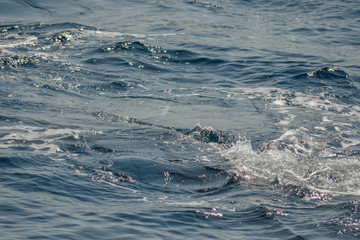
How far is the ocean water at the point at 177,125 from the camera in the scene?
6.24 metres

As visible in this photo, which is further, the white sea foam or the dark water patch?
the dark water patch

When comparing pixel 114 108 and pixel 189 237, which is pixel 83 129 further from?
pixel 189 237

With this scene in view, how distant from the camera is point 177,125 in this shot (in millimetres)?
10430

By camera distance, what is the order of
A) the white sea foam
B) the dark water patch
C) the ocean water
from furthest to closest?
the dark water patch → the white sea foam → the ocean water

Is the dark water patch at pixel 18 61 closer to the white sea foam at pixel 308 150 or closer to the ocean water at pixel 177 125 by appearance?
the ocean water at pixel 177 125

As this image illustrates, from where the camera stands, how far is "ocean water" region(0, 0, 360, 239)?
624cm

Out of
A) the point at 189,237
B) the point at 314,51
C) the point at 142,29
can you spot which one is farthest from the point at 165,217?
the point at 142,29

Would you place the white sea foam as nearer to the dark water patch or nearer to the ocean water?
the ocean water

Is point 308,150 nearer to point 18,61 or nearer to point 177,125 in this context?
point 177,125

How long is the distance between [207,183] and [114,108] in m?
4.19

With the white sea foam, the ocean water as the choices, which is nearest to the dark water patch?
the ocean water

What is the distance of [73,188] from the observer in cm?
700

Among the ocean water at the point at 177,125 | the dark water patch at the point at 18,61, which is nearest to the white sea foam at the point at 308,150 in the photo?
the ocean water at the point at 177,125

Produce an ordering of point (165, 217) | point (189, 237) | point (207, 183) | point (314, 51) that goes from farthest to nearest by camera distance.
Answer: point (314, 51)
point (207, 183)
point (165, 217)
point (189, 237)
